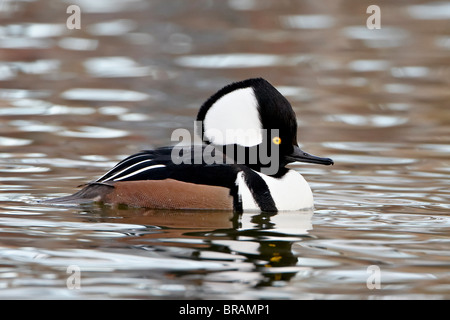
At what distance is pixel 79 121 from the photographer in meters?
11.8

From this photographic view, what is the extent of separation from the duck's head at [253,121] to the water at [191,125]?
21.1 inches

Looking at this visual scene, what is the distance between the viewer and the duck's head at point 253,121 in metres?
7.58

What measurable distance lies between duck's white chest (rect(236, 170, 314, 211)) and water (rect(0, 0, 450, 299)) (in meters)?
0.09

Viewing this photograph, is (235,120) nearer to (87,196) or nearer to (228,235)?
(228,235)

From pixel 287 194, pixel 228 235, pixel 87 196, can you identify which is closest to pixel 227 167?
pixel 287 194

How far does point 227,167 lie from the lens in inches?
304

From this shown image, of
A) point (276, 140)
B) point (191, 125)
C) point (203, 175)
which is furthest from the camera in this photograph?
point (191, 125)

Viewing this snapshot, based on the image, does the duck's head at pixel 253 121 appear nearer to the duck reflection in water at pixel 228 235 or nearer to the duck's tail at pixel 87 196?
the duck reflection in water at pixel 228 235

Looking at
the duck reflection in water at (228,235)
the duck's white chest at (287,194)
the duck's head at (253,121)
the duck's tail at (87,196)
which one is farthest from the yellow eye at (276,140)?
the duck's tail at (87,196)

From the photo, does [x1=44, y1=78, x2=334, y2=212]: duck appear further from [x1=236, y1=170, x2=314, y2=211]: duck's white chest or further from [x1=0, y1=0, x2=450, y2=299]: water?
[x1=0, y1=0, x2=450, y2=299]: water

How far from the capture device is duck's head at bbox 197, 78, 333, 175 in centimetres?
758

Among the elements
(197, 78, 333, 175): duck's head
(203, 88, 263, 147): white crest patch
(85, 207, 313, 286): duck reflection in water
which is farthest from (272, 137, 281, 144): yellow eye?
(85, 207, 313, 286): duck reflection in water

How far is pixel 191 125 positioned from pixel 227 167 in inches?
158
